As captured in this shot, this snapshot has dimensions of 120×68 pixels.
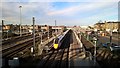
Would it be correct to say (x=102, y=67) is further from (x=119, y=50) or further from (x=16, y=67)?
(x=119, y=50)

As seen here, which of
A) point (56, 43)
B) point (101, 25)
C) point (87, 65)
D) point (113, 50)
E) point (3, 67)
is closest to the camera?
point (3, 67)

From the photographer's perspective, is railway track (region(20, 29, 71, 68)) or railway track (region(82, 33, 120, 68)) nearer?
railway track (region(82, 33, 120, 68))

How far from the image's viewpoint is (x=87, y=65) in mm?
20000

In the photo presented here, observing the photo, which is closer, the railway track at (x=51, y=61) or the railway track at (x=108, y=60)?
the railway track at (x=108, y=60)

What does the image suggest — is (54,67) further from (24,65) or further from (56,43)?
(56,43)

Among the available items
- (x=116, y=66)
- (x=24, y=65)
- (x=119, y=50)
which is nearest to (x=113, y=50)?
(x=119, y=50)

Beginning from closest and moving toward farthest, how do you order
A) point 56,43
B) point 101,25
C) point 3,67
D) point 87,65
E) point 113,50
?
1. point 3,67
2. point 87,65
3. point 113,50
4. point 56,43
5. point 101,25

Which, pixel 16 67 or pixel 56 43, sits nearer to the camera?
pixel 16 67

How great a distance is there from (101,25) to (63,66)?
11840 centimetres

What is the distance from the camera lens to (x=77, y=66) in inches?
764

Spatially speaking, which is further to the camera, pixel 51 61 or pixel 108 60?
pixel 51 61

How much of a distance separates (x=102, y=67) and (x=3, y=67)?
30.2 feet

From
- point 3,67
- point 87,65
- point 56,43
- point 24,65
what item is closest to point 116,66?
point 87,65

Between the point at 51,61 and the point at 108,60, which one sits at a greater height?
the point at 108,60
